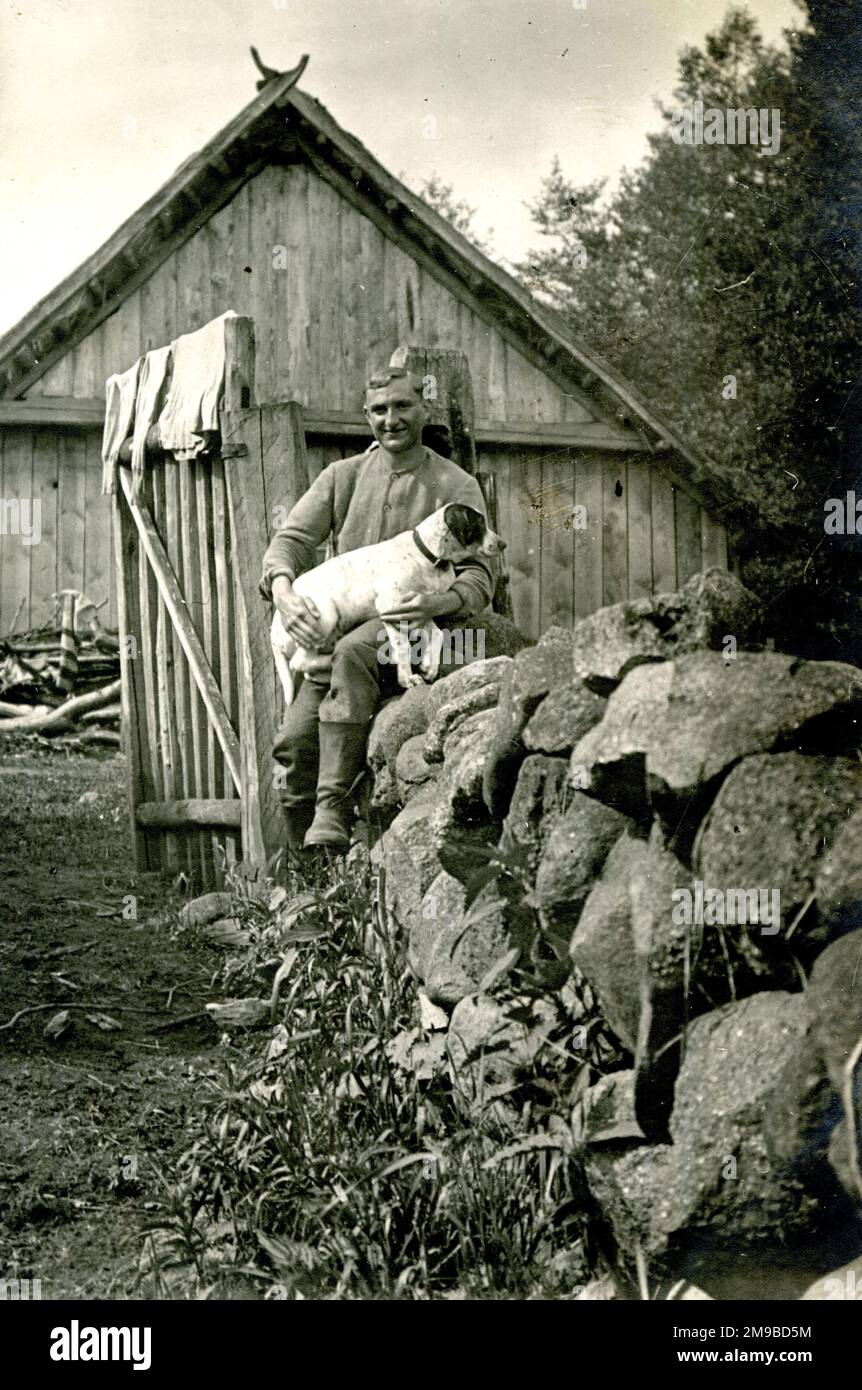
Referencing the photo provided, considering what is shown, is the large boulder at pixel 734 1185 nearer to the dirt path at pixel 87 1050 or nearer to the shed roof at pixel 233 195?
the dirt path at pixel 87 1050

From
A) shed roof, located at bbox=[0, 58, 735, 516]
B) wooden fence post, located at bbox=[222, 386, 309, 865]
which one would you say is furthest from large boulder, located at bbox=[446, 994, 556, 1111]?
shed roof, located at bbox=[0, 58, 735, 516]

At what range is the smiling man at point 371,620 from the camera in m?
4.93

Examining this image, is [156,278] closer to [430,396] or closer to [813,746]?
[430,396]

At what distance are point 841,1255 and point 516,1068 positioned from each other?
827 mm

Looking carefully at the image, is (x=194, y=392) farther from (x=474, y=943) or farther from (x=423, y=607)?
(x=474, y=943)

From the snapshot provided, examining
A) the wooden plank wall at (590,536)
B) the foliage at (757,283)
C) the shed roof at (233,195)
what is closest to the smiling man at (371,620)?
the foliage at (757,283)

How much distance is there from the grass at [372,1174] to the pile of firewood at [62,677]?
575cm

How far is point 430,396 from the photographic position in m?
5.62

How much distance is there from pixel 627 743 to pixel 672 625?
0.28 m

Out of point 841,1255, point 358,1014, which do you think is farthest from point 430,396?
point 841,1255

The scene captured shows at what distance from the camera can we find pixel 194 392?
19.7ft

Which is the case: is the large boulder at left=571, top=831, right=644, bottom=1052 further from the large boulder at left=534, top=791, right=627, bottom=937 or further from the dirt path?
the dirt path

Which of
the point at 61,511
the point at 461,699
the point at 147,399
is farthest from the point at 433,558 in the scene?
the point at 61,511

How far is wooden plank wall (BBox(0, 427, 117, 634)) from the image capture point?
31.0 feet
